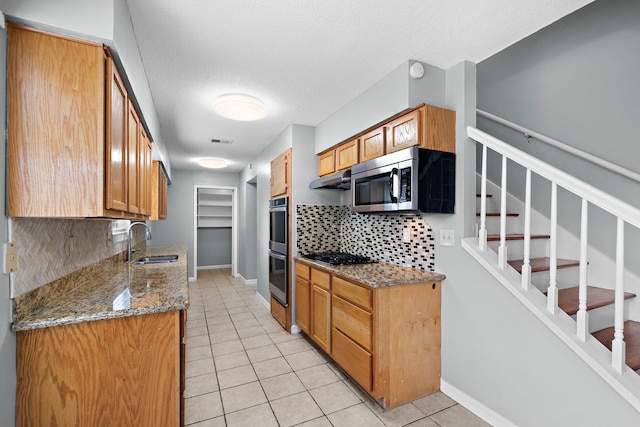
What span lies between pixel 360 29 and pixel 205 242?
21.8 feet

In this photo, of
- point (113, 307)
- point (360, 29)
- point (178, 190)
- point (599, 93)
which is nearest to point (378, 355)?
point (113, 307)

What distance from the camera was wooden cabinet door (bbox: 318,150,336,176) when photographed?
315 centimetres

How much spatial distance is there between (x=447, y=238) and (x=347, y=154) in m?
1.28

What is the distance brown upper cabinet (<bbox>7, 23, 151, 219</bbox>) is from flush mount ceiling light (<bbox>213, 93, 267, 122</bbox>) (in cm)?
124

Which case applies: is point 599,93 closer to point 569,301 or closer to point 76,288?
point 569,301

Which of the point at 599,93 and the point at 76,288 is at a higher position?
the point at 599,93

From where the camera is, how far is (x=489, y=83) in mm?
3018

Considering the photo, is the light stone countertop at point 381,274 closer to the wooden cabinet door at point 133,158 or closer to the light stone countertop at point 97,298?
the light stone countertop at point 97,298

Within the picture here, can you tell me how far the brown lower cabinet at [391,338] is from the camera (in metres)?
1.97

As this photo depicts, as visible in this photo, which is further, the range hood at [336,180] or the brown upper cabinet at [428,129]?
the range hood at [336,180]

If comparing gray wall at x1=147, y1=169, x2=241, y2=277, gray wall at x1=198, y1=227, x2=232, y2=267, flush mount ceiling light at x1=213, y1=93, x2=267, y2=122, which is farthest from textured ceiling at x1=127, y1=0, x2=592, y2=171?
gray wall at x1=198, y1=227, x2=232, y2=267

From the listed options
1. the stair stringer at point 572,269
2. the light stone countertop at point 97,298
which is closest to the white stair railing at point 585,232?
the stair stringer at point 572,269

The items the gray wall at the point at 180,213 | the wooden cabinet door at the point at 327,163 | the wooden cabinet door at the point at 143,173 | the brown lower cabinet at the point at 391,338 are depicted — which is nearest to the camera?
the brown lower cabinet at the point at 391,338

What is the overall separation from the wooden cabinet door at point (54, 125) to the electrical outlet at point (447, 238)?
210cm
